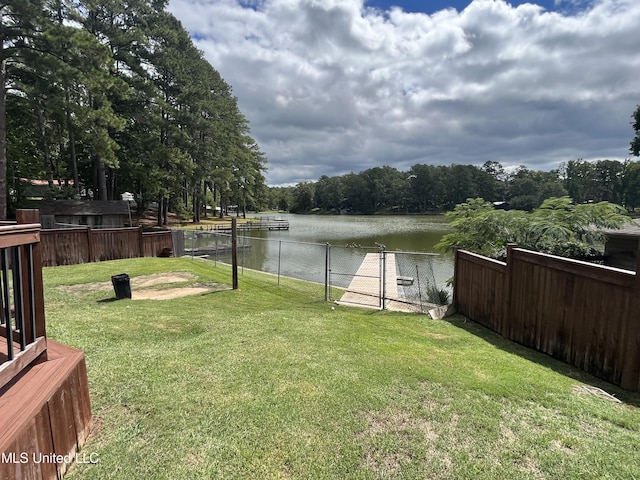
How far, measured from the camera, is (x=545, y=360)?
5.12 metres

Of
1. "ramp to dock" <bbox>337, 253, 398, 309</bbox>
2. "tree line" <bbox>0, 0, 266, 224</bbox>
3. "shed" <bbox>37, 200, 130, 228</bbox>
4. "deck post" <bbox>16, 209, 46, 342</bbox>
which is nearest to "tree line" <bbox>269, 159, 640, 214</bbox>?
"tree line" <bbox>0, 0, 266, 224</bbox>

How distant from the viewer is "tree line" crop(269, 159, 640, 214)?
93.0 metres

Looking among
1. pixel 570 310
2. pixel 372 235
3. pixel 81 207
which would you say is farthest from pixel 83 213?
pixel 372 235

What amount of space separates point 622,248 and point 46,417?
15560 millimetres

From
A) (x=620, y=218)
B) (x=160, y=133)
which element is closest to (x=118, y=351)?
(x=620, y=218)

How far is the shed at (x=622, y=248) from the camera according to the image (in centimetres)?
1138

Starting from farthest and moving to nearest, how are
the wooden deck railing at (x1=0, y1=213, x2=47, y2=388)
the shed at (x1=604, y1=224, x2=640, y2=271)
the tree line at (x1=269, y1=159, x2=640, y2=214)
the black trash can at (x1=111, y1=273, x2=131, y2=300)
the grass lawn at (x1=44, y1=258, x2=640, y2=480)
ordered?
the tree line at (x1=269, y1=159, x2=640, y2=214) → the shed at (x1=604, y1=224, x2=640, y2=271) → the black trash can at (x1=111, y1=273, x2=131, y2=300) → the grass lawn at (x1=44, y1=258, x2=640, y2=480) → the wooden deck railing at (x1=0, y1=213, x2=47, y2=388)

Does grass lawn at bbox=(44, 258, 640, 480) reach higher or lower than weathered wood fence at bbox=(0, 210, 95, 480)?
lower

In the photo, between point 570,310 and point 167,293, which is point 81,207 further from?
point 570,310

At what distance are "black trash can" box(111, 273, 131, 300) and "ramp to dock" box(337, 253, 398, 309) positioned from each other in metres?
5.16

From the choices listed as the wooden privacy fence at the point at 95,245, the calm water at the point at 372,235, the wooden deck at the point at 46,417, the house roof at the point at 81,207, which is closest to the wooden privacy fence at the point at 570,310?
the wooden deck at the point at 46,417

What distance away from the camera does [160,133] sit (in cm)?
3077

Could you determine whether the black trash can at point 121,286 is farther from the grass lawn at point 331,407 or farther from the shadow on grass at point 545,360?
the shadow on grass at point 545,360

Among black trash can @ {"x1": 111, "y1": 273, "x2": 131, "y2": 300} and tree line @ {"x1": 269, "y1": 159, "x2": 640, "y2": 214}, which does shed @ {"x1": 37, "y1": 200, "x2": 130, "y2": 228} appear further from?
tree line @ {"x1": 269, "y1": 159, "x2": 640, "y2": 214}
